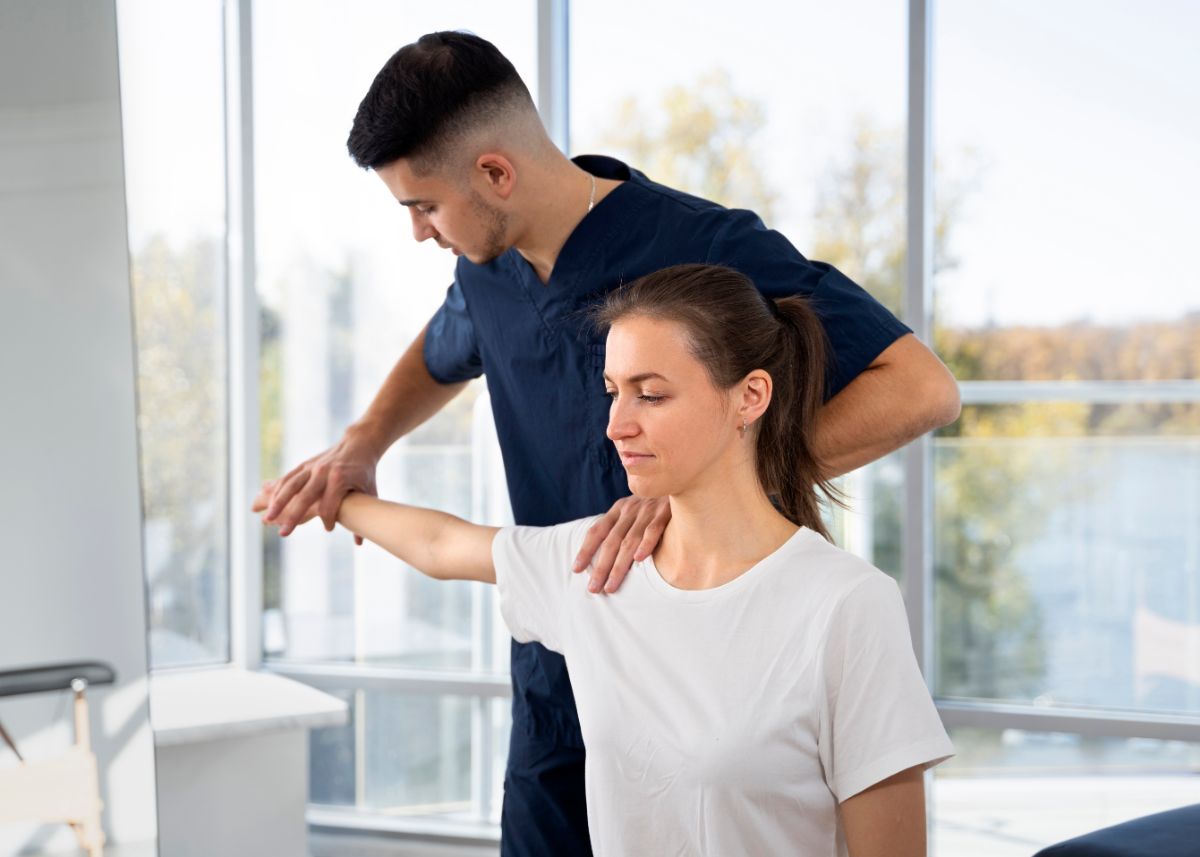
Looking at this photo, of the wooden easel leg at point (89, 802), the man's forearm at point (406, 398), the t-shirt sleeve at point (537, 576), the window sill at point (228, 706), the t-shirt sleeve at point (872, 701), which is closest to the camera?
the t-shirt sleeve at point (872, 701)

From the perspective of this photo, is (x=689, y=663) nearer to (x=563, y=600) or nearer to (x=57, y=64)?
(x=563, y=600)

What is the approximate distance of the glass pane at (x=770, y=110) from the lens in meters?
2.86

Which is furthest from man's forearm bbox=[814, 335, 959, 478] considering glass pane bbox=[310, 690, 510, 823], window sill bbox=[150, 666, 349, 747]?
glass pane bbox=[310, 690, 510, 823]

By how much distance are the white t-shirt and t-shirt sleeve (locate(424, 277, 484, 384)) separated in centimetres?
59

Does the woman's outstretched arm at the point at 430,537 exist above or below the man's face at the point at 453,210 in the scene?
below

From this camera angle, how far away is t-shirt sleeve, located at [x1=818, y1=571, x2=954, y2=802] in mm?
965

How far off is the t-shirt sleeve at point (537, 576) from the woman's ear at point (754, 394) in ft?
0.74

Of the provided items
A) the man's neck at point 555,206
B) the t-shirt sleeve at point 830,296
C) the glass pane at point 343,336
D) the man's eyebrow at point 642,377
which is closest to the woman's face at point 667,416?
the man's eyebrow at point 642,377

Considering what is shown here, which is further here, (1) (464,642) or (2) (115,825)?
(1) (464,642)

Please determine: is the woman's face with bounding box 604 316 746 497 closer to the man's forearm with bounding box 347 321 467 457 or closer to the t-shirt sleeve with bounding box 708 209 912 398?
the t-shirt sleeve with bounding box 708 209 912 398

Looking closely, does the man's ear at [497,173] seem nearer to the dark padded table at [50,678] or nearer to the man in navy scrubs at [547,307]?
the man in navy scrubs at [547,307]

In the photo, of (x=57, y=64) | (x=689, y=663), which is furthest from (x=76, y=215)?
(x=689, y=663)

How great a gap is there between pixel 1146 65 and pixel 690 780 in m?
2.35

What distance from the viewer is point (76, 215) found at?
4.72ft
